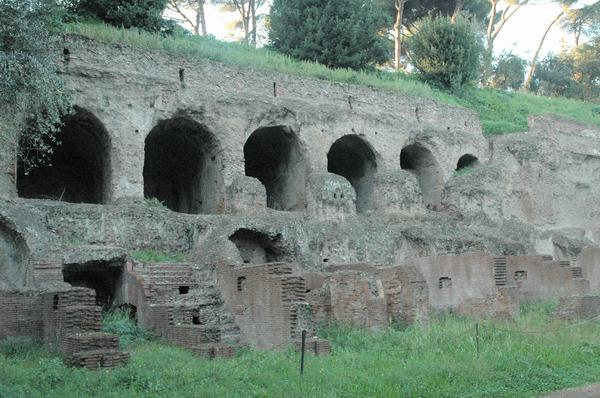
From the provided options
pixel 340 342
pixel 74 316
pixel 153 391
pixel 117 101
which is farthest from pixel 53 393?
pixel 117 101

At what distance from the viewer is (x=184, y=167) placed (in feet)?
80.7

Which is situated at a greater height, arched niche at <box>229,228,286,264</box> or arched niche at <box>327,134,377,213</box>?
arched niche at <box>327,134,377,213</box>

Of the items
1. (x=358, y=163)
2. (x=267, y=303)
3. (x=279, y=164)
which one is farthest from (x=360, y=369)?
(x=358, y=163)

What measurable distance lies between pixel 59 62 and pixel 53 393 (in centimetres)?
1311

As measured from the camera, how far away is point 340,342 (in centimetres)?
Answer: 1296

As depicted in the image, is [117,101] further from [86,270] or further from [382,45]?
[382,45]

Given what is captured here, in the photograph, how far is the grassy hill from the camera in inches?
923

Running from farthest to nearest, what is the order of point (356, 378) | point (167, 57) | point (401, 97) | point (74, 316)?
point (401, 97) → point (167, 57) → point (74, 316) → point (356, 378)

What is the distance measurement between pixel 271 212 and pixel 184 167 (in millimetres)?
5253

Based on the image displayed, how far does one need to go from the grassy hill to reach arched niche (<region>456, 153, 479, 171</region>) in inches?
98.3

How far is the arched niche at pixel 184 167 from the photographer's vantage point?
2233 centimetres

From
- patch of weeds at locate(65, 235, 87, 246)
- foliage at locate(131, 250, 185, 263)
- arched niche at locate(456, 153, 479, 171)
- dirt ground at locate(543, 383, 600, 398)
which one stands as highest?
arched niche at locate(456, 153, 479, 171)

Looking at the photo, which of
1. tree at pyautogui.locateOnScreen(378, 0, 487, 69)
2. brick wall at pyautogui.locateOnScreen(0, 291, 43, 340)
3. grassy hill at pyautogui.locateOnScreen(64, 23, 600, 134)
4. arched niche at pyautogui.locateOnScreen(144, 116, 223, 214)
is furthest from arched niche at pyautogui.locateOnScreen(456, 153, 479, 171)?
brick wall at pyautogui.locateOnScreen(0, 291, 43, 340)

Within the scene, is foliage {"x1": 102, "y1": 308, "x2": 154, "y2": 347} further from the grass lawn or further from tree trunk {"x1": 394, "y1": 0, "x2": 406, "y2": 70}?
tree trunk {"x1": 394, "y1": 0, "x2": 406, "y2": 70}
